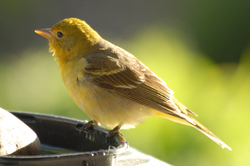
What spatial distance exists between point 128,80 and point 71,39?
2.47 ft

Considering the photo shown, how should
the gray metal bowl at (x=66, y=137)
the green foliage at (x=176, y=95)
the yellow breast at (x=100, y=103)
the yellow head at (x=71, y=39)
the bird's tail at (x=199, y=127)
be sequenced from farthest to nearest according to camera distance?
the green foliage at (x=176, y=95)
the yellow head at (x=71, y=39)
the bird's tail at (x=199, y=127)
the yellow breast at (x=100, y=103)
the gray metal bowl at (x=66, y=137)

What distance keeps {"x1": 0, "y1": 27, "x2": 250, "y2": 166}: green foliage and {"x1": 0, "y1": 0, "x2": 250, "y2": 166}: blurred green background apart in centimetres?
1

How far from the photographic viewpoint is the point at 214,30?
26.8ft

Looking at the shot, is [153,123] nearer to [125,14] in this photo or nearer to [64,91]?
[64,91]

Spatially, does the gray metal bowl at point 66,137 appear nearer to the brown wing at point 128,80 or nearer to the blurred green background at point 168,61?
the brown wing at point 128,80

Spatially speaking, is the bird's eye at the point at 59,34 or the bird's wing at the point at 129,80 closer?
the bird's wing at the point at 129,80

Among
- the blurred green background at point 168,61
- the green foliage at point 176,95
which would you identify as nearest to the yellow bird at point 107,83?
the blurred green background at point 168,61

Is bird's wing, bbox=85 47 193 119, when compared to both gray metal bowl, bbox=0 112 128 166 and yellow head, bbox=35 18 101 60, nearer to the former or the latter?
yellow head, bbox=35 18 101 60

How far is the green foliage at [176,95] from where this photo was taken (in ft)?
15.0

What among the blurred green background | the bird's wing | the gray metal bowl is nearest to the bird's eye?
the bird's wing

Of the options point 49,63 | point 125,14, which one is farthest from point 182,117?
point 125,14

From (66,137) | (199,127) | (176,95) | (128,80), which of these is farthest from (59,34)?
(176,95)

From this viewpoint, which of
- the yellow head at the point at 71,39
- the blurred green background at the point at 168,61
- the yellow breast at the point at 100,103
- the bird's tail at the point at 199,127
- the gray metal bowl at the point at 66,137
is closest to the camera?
the gray metal bowl at the point at 66,137

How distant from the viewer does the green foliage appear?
459 centimetres
